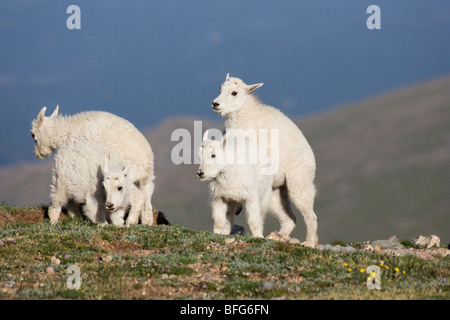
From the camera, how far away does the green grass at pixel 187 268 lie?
10.7 meters

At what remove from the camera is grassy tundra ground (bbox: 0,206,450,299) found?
35.2ft

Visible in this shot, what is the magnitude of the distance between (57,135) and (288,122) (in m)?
6.55

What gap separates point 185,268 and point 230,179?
3755 mm

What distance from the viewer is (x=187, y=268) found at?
12.1 metres

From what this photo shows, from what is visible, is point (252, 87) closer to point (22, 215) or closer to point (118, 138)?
point (118, 138)

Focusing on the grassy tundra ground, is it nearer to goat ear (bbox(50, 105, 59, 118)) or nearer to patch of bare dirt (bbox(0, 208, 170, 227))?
patch of bare dirt (bbox(0, 208, 170, 227))

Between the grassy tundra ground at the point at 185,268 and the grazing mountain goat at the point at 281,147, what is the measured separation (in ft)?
12.9

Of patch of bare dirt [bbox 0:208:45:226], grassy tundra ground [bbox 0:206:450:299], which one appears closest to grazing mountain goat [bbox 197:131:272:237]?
grassy tundra ground [bbox 0:206:450:299]

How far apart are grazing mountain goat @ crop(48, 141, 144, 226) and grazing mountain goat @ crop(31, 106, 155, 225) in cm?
60

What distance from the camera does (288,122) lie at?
1855cm

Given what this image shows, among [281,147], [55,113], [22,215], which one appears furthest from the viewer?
[55,113]

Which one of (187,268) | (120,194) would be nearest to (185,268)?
(187,268)

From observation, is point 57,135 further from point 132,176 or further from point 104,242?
point 104,242
